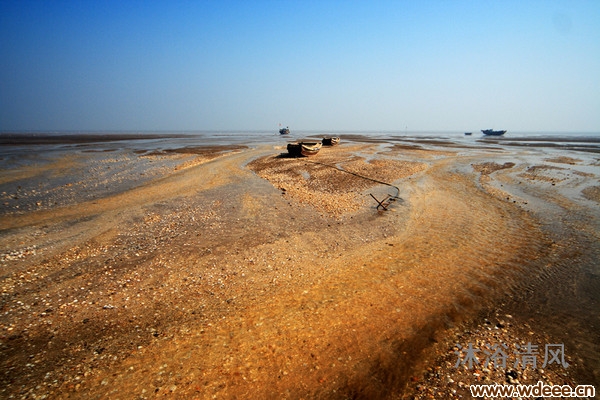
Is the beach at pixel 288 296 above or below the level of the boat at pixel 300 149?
below

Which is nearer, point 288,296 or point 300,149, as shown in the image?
point 288,296

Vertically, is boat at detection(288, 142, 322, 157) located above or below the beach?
above

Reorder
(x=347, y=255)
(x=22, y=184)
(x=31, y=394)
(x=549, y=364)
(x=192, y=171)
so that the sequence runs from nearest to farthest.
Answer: (x=31, y=394)
(x=549, y=364)
(x=347, y=255)
(x=22, y=184)
(x=192, y=171)

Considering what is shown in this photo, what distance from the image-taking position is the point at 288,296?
23.4 feet

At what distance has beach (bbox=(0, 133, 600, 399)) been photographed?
4805 millimetres

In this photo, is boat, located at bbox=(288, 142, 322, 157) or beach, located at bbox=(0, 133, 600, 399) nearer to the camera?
beach, located at bbox=(0, 133, 600, 399)

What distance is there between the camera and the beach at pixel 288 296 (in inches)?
189

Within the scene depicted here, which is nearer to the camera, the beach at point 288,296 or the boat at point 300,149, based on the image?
the beach at point 288,296

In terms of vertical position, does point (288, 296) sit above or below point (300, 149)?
below

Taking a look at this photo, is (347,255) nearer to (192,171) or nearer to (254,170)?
(254,170)

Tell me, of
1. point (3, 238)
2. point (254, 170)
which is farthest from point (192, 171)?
point (3, 238)

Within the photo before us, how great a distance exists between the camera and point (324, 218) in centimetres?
1327

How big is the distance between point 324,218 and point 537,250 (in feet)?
27.3

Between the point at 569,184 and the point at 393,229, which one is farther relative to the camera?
the point at 569,184
